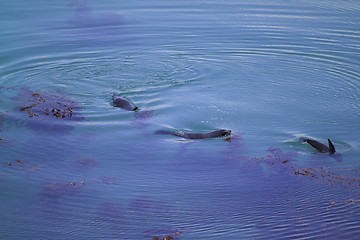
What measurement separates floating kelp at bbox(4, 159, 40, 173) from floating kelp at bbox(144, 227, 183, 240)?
248cm

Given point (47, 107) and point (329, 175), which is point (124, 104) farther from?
point (329, 175)

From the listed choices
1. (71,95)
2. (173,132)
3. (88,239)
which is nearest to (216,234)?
(88,239)

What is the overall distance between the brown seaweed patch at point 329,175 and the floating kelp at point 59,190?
344cm

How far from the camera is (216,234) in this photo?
5613 millimetres

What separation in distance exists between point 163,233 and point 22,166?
289cm

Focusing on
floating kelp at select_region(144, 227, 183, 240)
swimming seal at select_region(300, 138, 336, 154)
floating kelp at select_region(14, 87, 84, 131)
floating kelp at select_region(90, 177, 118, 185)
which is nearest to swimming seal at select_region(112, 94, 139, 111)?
floating kelp at select_region(14, 87, 84, 131)

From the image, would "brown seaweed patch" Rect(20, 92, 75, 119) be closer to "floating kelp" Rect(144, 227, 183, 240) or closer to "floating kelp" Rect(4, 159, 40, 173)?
"floating kelp" Rect(4, 159, 40, 173)

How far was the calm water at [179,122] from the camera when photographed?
19.7 ft

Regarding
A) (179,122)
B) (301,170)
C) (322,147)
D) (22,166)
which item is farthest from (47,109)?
(322,147)

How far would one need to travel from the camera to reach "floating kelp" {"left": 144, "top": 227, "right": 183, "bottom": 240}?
18.2 feet

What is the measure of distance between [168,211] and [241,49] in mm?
7789

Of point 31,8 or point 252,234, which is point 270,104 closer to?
point 252,234

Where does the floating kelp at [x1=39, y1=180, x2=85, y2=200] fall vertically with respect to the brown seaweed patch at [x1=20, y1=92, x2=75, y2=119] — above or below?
below

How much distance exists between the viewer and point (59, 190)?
6531mm
